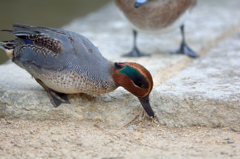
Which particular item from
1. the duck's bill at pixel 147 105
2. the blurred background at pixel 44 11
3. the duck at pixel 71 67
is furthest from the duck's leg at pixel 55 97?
the blurred background at pixel 44 11

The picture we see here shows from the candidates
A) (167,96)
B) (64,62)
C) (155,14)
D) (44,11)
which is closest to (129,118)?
(167,96)

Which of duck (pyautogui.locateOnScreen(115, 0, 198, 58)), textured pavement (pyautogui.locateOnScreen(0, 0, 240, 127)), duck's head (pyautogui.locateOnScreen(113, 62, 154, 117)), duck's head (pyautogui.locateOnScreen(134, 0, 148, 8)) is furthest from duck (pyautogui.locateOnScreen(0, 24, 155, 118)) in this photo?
duck (pyautogui.locateOnScreen(115, 0, 198, 58))

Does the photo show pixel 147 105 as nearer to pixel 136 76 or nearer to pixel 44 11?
pixel 136 76

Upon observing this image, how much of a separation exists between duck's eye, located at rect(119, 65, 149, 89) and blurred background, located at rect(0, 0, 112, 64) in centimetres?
362

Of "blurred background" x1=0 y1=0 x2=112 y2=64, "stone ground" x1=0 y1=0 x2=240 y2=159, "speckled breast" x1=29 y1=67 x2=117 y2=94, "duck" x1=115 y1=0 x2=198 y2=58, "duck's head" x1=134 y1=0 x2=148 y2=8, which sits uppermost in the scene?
"duck's head" x1=134 y1=0 x2=148 y2=8

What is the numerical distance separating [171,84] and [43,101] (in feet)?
3.54

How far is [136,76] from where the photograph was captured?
2.42 m

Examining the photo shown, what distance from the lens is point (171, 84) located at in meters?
2.95

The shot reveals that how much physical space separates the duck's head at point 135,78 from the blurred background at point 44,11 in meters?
3.55

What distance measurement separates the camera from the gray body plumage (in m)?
2.47

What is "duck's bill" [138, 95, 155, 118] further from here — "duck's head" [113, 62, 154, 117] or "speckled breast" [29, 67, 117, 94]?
"speckled breast" [29, 67, 117, 94]

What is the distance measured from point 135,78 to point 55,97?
26.3 inches

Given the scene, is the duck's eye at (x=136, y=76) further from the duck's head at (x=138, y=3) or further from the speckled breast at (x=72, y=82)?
the duck's head at (x=138, y=3)

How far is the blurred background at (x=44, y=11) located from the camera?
6411 millimetres
